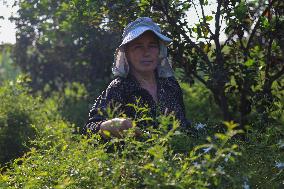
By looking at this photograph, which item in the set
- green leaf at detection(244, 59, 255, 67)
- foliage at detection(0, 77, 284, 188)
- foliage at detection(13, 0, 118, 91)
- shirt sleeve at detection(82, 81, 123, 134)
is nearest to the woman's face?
shirt sleeve at detection(82, 81, 123, 134)

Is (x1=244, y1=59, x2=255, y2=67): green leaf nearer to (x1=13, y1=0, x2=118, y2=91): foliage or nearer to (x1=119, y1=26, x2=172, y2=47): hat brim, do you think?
(x1=119, y1=26, x2=172, y2=47): hat brim

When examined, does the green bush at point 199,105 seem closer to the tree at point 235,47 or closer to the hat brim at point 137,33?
the tree at point 235,47

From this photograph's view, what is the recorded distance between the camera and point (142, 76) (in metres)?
3.88

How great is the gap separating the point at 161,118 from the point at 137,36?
1.21 m

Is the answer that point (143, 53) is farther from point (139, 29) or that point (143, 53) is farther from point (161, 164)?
point (161, 164)

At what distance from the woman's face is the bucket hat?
5 cm

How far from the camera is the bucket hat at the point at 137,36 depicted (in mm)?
3746

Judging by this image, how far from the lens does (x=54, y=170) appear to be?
2.74 m

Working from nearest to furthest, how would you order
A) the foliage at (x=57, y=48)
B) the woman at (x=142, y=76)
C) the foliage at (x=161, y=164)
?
the foliage at (x=161, y=164) < the woman at (x=142, y=76) < the foliage at (x=57, y=48)

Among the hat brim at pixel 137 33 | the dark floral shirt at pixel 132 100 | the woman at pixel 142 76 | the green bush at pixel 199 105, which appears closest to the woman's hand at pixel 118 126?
the dark floral shirt at pixel 132 100

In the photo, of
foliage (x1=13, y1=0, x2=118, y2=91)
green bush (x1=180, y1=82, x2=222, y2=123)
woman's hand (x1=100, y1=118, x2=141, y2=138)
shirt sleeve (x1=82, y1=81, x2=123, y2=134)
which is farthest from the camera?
foliage (x1=13, y1=0, x2=118, y2=91)

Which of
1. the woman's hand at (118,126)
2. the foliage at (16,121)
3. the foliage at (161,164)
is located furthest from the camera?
the foliage at (16,121)

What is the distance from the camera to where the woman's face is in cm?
380

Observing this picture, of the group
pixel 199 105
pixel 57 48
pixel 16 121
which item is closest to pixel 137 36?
pixel 16 121
